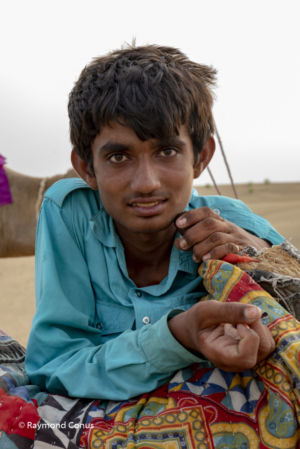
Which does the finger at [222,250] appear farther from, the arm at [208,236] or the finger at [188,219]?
the finger at [188,219]

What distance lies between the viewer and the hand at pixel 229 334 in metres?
1.37

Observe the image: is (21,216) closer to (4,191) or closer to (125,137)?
(4,191)

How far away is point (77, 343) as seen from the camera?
198 cm

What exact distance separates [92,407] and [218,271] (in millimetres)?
648

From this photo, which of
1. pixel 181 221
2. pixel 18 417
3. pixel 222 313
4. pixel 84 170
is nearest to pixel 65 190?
pixel 84 170

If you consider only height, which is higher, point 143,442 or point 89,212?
point 89,212

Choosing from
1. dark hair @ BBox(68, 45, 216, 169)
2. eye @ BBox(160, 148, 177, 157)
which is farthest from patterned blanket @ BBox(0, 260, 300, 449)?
dark hair @ BBox(68, 45, 216, 169)

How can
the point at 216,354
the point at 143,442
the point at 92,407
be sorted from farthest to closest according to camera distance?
1. the point at 92,407
2. the point at 143,442
3. the point at 216,354

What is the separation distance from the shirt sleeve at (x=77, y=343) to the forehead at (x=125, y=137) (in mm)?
435

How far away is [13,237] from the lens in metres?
7.55

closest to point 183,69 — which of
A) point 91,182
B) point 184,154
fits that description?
point 184,154

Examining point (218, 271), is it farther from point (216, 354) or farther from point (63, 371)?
point (63, 371)

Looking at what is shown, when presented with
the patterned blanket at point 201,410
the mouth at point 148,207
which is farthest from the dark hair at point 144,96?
the patterned blanket at point 201,410

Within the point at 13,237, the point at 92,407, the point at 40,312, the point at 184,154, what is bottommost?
the point at 13,237
